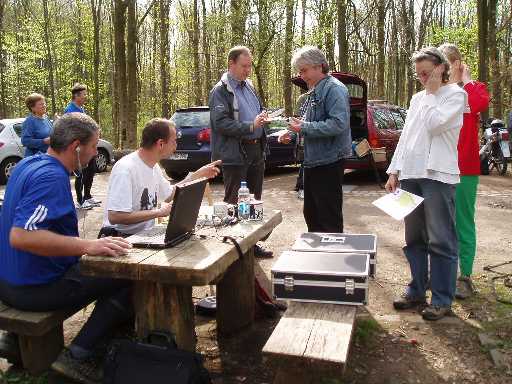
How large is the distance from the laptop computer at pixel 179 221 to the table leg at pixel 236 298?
0.77 metres

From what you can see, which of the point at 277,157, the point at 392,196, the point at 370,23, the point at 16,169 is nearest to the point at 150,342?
the point at 16,169

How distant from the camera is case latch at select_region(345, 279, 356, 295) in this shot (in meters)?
3.10

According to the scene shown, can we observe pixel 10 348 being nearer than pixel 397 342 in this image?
Yes

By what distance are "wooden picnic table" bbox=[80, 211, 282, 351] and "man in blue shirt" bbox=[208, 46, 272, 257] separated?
162cm

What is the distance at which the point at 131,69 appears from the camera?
49.1 feet

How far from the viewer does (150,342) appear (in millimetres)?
2881

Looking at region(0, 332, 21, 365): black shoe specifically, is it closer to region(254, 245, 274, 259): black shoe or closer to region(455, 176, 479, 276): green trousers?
region(254, 245, 274, 259): black shoe

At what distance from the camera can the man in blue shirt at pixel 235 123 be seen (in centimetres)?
502

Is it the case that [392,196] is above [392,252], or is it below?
above

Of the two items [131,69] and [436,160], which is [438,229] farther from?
[131,69]

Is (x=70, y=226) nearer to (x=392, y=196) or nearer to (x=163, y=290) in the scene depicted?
(x=163, y=290)

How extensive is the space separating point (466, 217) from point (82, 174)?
20.4ft

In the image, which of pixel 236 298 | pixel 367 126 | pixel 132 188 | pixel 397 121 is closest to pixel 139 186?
pixel 132 188

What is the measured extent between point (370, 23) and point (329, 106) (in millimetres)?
33693
